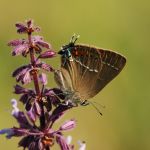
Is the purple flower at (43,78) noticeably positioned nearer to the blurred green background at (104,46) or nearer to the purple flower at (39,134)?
the purple flower at (39,134)

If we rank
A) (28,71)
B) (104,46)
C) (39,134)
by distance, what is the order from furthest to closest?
(104,46) → (39,134) → (28,71)

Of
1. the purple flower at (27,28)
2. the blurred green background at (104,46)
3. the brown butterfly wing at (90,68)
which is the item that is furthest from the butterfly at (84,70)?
the blurred green background at (104,46)

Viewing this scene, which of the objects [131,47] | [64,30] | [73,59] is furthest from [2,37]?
Answer: [73,59]

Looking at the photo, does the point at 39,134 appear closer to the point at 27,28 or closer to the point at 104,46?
the point at 27,28

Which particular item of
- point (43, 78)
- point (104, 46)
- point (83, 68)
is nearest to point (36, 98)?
point (43, 78)

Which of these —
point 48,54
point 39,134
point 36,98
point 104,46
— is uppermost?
point 104,46

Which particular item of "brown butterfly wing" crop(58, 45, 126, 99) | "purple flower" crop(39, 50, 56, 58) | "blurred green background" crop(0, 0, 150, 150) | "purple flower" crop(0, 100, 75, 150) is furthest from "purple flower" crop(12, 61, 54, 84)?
"blurred green background" crop(0, 0, 150, 150)

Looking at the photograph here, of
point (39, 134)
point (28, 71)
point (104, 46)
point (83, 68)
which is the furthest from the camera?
point (104, 46)
